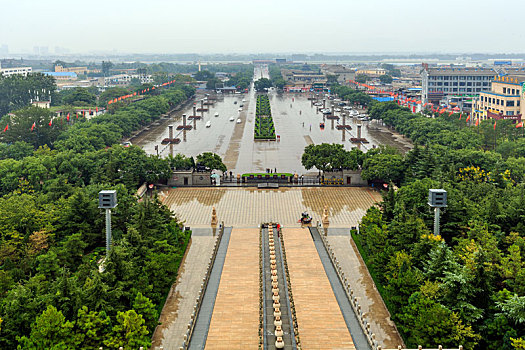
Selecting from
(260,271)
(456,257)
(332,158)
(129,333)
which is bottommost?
(260,271)

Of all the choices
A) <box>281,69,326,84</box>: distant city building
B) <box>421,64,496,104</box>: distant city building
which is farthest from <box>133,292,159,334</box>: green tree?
<box>281,69,326,84</box>: distant city building

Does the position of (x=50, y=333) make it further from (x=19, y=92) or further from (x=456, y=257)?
(x=19, y=92)

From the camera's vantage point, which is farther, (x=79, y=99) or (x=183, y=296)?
(x=79, y=99)

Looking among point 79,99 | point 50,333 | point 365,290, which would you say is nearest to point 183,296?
point 50,333

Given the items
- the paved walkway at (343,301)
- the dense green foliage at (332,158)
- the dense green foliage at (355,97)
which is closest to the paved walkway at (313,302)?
the paved walkway at (343,301)

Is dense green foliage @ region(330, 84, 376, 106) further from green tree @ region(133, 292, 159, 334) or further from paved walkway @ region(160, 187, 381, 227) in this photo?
green tree @ region(133, 292, 159, 334)

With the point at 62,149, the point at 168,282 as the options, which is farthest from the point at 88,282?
the point at 62,149

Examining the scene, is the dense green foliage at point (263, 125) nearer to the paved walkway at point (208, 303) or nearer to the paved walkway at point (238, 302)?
the paved walkway at point (238, 302)

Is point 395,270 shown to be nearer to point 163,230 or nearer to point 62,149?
point 163,230
